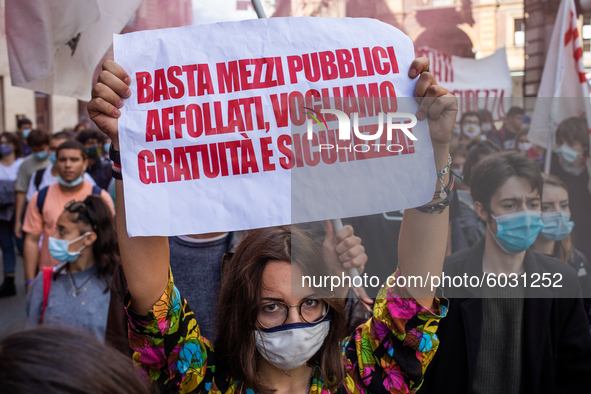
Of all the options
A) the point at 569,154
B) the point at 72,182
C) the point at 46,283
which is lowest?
the point at 46,283

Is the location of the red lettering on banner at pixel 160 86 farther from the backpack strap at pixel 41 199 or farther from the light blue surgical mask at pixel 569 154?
the backpack strap at pixel 41 199

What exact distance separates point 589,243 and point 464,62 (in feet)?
16.2

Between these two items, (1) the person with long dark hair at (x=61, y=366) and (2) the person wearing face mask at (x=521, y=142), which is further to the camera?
(2) the person wearing face mask at (x=521, y=142)

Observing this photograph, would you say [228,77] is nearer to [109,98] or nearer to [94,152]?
[109,98]

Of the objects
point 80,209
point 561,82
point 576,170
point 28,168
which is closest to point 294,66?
point 80,209

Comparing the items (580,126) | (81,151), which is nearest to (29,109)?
(81,151)

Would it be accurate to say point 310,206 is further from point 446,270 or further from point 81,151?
point 81,151

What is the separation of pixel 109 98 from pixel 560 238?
2.12 m

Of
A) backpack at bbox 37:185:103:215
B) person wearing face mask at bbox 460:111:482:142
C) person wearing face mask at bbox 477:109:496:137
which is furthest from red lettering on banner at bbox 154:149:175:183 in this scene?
person wearing face mask at bbox 477:109:496:137

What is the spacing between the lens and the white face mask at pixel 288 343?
5.05 feet

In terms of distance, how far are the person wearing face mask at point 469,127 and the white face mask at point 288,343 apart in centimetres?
544

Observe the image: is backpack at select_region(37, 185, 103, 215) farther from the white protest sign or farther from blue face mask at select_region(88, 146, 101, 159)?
the white protest sign

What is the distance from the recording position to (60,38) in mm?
2203

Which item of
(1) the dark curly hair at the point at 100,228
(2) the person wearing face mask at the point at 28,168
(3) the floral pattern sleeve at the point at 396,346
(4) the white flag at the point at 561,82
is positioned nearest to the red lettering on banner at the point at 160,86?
(3) the floral pattern sleeve at the point at 396,346
